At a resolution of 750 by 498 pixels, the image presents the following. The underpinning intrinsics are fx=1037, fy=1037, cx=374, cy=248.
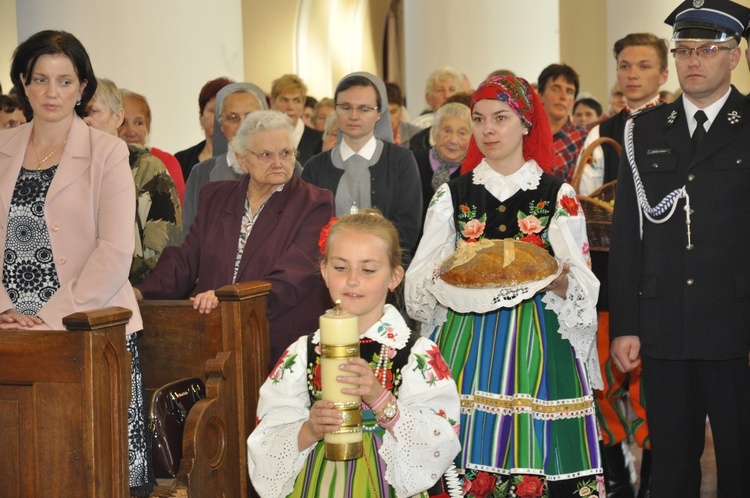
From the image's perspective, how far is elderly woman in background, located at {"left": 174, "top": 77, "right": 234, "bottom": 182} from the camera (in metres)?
5.83

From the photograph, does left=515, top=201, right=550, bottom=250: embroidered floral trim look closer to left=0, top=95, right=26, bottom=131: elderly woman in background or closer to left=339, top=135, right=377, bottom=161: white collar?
left=339, top=135, right=377, bottom=161: white collar

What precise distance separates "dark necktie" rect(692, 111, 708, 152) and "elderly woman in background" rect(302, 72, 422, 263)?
5.75 ft

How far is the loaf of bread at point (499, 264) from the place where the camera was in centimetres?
322

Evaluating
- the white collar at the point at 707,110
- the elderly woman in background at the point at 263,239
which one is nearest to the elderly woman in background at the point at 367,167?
the elderly woman in background at the point at 263,239

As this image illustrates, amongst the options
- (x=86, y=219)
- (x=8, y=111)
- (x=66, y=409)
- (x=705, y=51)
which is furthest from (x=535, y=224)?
(x=8, y=111)

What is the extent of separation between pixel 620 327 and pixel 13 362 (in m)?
1.88

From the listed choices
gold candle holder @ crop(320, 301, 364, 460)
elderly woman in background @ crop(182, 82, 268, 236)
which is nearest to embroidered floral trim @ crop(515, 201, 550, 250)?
gold candle holder @ crop(320, 301, 364, 460)

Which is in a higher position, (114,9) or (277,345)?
(114,9)

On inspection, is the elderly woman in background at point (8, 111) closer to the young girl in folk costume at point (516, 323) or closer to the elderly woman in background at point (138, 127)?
the elderly woman in background at point (138, 127)

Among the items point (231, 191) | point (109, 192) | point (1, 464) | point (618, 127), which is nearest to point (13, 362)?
point (1, 464)

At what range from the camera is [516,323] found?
3461mm

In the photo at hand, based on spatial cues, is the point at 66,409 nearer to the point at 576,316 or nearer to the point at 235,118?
the point at 576,316

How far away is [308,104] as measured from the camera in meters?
9.45

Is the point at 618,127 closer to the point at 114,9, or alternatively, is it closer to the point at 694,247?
the point at 694,247
